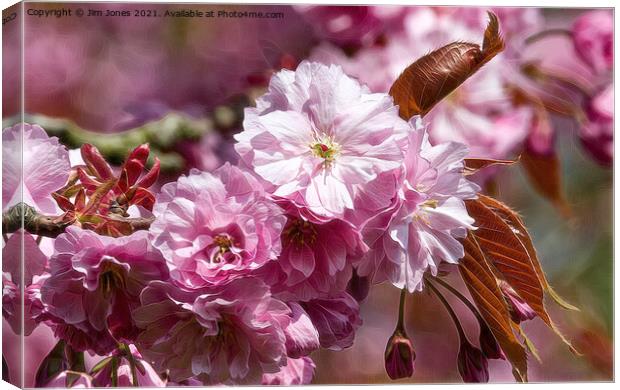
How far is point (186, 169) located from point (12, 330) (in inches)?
13.9

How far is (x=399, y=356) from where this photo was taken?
180 cm

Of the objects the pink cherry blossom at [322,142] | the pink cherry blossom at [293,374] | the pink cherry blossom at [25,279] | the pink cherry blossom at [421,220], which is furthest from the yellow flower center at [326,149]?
the pink cherry blossom at [25,279]

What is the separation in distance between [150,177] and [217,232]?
160 mm

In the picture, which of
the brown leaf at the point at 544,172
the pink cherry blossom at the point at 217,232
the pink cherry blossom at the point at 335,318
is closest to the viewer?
the pink cherry blossom at the point at 217,232

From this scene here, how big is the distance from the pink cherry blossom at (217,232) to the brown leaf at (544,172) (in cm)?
45

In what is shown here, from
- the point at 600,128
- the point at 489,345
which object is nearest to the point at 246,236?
the point at 489,345

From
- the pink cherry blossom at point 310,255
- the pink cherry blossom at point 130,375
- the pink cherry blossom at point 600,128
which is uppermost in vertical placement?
the pink cherry blossom at point 600,128

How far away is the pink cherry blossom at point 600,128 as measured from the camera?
6.10 ft

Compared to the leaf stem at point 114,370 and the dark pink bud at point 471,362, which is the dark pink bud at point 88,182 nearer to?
the leaf stem at point 114,370

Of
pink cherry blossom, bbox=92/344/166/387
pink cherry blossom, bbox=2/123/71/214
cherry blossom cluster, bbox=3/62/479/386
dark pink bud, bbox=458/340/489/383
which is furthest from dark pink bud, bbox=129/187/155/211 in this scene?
dark pink bud, bbox=458/340/489/383

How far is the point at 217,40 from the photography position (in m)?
1.75

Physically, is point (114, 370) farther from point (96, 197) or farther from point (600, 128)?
point (600, 128)

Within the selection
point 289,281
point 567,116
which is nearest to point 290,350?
point 289,281

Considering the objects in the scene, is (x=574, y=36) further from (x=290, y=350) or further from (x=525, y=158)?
(x=290, y=350)
